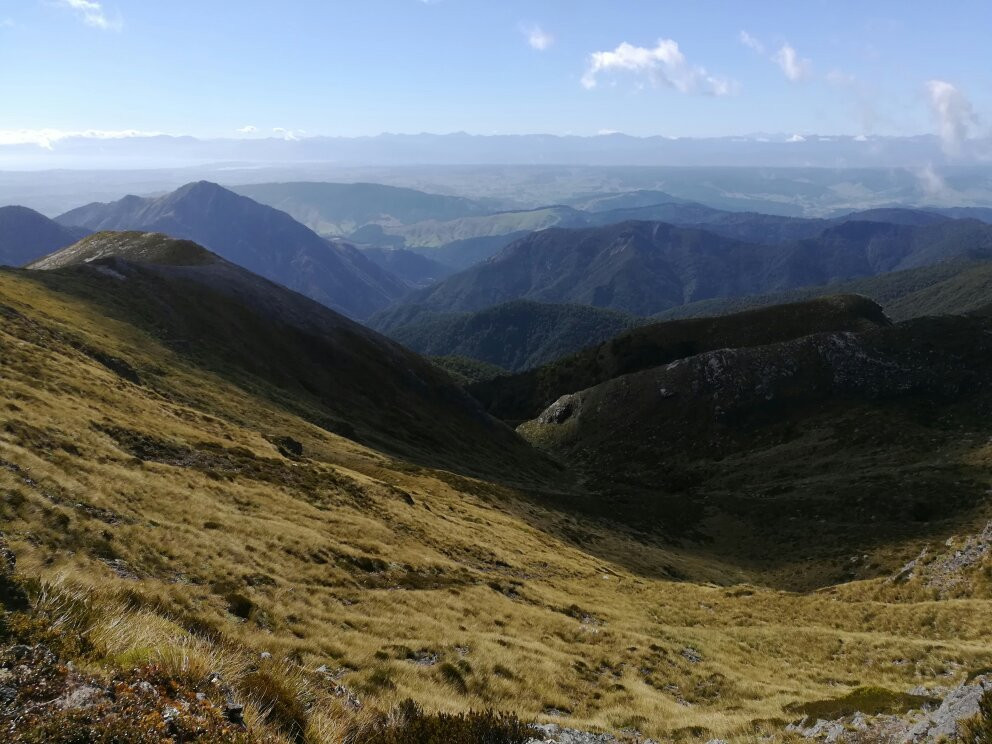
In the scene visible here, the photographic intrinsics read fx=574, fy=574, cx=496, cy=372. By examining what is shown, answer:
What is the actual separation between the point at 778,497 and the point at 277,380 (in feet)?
212

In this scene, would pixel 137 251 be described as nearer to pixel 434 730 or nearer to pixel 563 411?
pixel 563 411

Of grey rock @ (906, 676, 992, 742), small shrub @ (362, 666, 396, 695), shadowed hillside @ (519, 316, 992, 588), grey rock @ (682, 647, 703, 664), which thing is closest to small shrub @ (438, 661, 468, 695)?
small shrub @ (362, 666, 396, 695)

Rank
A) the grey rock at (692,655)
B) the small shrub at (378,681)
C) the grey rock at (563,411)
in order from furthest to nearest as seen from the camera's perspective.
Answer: the grey rock at (563,411), the grey rock at (692,655), the small shrub at (378,681)

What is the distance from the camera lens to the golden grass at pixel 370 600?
43.0 ft

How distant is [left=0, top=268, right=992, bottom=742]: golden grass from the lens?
1309cm

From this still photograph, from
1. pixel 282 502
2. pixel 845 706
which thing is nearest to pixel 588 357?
pixel 282 502

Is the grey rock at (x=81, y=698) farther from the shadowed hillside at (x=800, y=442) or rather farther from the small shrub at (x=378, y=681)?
the shadowed hillside at (x=800, y=442)

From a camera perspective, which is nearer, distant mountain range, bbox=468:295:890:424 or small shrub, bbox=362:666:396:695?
small shrub, bbox=362:666:396:695

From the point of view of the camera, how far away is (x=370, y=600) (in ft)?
67.9

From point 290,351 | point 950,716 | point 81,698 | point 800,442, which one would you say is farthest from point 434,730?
point 800,442

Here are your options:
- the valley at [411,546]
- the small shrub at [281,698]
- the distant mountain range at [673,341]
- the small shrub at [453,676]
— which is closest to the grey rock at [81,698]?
the valley at [411,546]

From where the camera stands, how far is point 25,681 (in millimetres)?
6387

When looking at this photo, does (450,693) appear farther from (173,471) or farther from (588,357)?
(588,357)

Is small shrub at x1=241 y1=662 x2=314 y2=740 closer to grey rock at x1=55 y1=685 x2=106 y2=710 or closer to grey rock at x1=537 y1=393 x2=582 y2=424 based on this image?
grey rock at x1=55 y1=685 x2=106 y2=710
